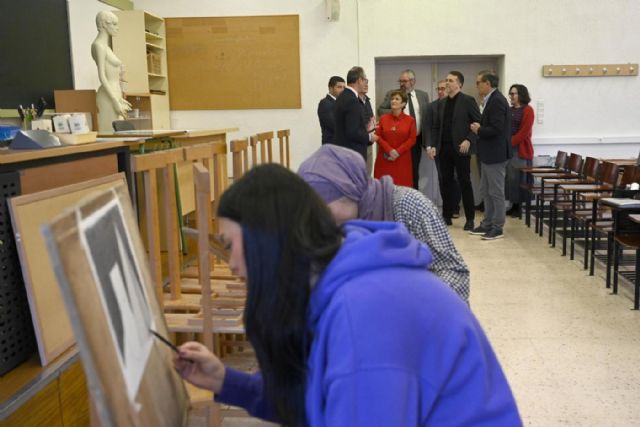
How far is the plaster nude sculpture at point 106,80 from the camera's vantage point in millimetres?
5289

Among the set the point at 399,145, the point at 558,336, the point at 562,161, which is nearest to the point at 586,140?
the point at 562,161

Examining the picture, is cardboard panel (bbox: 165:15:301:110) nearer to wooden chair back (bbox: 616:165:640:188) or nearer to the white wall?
the white wall

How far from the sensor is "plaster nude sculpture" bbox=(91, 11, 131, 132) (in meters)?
5.29

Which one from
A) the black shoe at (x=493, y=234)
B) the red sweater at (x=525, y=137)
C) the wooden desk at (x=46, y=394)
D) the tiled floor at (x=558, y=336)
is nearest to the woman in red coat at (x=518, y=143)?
the red sweater at (x=525, y=137)

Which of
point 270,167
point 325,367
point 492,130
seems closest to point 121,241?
point 270,167

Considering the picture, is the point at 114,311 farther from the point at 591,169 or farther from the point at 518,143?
the point at 518,143

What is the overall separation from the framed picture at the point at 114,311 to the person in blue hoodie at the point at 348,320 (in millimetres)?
182

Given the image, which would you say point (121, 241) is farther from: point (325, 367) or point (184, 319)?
point (184, 319)

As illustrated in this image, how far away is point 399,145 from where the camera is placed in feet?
23.3

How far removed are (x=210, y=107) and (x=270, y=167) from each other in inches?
305

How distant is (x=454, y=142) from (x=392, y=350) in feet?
20.2

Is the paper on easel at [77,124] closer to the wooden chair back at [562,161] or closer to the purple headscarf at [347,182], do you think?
the purple headscarf at [347,182]

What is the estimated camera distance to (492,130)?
6.38m

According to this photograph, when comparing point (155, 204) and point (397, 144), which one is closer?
point (155, 204)
